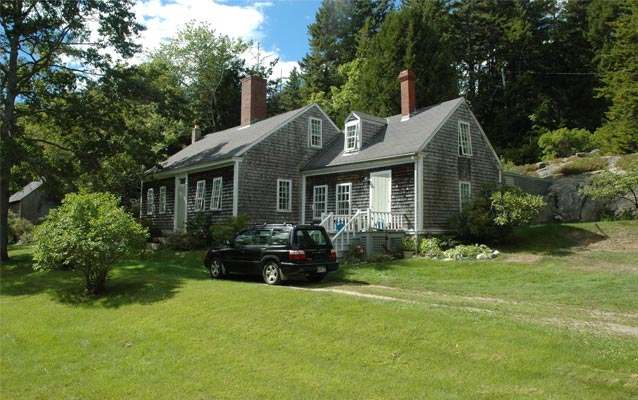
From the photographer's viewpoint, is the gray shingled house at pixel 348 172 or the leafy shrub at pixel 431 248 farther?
the gray shingled house at pixel 348 172

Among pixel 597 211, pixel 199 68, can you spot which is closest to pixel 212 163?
pixel 597 211

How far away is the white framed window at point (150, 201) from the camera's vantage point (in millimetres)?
29297

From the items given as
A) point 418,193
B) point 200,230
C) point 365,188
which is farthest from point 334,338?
point 200,230

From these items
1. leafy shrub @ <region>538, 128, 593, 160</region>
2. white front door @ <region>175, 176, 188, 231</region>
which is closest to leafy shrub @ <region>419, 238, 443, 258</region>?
white front door @ <region>175, 176, 188, 231</region>

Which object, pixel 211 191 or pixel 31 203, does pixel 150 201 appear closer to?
pixel 211 191

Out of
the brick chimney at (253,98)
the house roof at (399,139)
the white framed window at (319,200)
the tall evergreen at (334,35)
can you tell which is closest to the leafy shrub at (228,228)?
the white framed window at (319,200)

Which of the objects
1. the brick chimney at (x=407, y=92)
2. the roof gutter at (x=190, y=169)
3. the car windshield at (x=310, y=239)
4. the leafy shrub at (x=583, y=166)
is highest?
the brick chimney at (x=407, y=92)

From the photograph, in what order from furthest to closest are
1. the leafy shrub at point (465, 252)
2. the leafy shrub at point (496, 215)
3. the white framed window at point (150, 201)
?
1. the white framed window at point (150, 201)
2. the leafy shrub at point (496, 215)
3. the leafy shrub at point (465, 252)

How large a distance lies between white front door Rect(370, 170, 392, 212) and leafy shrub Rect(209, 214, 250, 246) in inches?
222

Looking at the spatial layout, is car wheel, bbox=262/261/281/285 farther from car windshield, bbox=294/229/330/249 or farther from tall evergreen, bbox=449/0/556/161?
tall evergreen, bbox=449/0/556/161

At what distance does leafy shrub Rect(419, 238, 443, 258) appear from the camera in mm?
17734

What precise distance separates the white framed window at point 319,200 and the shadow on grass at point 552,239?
334 inches

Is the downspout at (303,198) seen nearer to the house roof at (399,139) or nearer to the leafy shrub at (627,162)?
the house roof at (399,139)

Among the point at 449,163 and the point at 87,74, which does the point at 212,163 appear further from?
the point at 449,163
